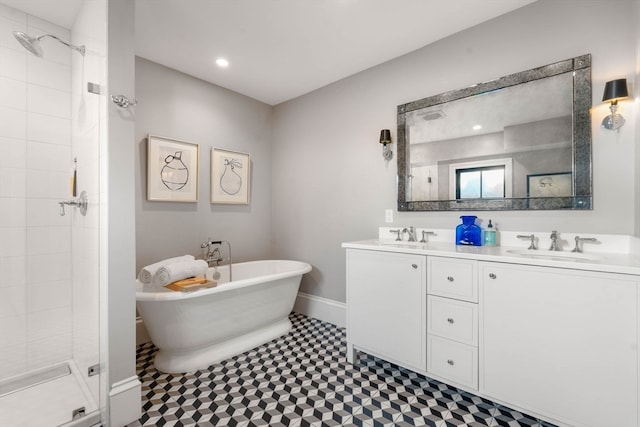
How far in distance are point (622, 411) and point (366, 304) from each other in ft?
4.26

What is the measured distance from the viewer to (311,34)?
84.8 inches

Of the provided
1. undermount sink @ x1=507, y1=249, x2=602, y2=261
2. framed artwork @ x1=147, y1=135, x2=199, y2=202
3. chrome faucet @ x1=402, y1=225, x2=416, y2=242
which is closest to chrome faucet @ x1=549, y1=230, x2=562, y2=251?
undermount sink @ x1=507, y1=249, x2=602, y2=261

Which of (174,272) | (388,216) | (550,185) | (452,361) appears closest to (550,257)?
(550,185)

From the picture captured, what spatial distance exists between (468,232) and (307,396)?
1.55 meters

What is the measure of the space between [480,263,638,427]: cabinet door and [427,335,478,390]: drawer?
0.18ft

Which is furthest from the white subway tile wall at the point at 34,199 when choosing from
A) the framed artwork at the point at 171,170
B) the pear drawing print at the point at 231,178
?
the pear drawing print at the point at 231,178

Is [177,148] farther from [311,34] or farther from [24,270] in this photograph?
[311,34]

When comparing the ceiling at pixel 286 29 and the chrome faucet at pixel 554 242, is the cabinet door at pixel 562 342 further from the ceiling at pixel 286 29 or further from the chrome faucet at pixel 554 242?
the ceiling at pixel 286 29

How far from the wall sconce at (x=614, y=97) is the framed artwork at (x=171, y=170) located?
122 inches

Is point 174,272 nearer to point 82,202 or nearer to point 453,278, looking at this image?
point 82,202

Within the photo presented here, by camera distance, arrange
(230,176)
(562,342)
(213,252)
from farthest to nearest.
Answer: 1. (230,176)
2. (213,252)
3. (562,342)

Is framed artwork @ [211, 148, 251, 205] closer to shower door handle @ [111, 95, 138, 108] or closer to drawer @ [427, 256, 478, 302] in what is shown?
shower door handle @ [111, 95, 138, 108]

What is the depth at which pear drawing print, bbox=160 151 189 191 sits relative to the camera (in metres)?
2.58

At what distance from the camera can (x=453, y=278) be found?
1653mm
